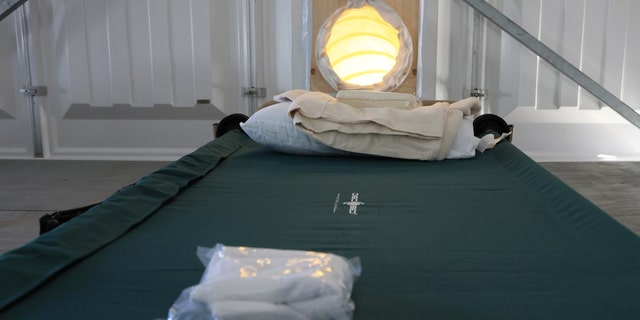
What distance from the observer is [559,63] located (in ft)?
11.7

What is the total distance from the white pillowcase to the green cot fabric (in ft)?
0.81

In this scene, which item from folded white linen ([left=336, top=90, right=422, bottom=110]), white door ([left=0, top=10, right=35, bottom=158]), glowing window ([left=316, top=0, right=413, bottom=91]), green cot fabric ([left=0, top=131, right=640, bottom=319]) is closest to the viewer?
green cot fabric ([left=0, top=131, right=640, bottom=319])

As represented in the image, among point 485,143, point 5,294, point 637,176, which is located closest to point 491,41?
point 637,176

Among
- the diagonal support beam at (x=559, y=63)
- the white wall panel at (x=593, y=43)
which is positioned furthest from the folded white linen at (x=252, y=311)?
the white wall panel at (x=593, y=43)

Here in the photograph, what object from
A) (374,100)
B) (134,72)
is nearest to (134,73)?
(134,72)

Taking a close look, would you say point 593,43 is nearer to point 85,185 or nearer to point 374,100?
point 374,100

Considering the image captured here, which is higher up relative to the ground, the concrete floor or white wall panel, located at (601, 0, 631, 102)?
white wall panel, located at (601, 0, 631, 102)

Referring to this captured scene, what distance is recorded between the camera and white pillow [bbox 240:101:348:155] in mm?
1950

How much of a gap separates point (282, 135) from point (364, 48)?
1.48 meters

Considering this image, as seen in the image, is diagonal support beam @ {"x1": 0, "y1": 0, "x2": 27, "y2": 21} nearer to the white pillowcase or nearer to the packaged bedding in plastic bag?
the white pillowcase

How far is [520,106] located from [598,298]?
10.2 ft

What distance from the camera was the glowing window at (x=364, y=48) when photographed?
3193 millimetres

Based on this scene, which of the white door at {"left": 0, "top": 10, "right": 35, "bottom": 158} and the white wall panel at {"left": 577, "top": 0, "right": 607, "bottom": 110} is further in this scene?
the white door at {"left": 0, "top": 10, "right": 35, "bottom": 158}

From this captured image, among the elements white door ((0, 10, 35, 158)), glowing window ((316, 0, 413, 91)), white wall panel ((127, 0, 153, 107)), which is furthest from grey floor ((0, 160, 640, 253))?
glowing window ((316, 0, 413, 91))
